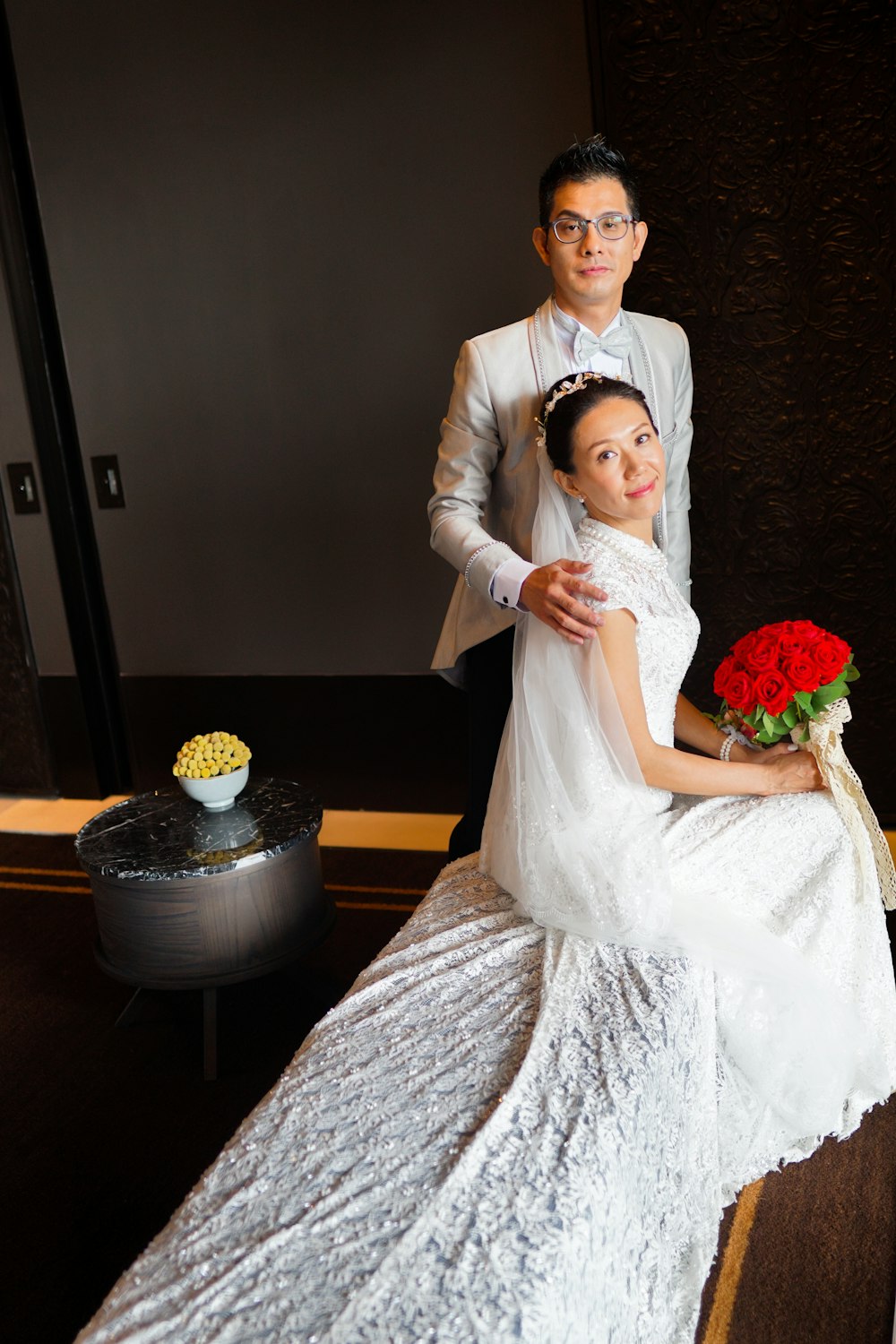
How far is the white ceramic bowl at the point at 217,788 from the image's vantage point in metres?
2.48

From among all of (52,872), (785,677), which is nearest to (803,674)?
(785,677)

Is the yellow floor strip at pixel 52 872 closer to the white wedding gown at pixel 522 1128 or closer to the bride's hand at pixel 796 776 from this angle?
the white wedding gown at pixel 522 1128

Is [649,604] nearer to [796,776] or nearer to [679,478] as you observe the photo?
[796,776]

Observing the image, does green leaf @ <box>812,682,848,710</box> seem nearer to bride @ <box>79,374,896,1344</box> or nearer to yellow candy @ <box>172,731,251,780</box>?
bride @ <box>79,374,896,1344</box>

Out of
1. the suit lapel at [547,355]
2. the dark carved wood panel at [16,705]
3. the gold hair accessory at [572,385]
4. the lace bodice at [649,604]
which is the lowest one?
the dark carved wood panel at [16,705]

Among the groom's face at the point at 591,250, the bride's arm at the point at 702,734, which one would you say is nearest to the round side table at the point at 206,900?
the bride's arm at the point at 702,734

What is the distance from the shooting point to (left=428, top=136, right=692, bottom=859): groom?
6.48 ft

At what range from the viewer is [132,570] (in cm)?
391

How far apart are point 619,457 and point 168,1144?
152cm

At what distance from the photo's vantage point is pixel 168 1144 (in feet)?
6.95

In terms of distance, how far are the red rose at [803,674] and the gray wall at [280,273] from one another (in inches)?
67.3

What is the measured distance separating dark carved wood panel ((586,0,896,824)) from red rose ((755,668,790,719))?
126 cm

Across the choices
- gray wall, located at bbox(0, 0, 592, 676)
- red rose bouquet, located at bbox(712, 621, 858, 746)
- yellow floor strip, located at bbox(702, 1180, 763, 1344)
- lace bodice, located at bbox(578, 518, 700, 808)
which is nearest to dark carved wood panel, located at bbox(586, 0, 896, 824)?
gray wall, located at bbox(0, 0, 592, 676)

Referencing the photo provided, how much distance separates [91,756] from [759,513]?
250 centimetres
